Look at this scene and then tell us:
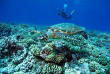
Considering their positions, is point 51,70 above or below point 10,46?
below

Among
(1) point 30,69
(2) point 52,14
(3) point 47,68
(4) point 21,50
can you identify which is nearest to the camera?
(3) point 47,68

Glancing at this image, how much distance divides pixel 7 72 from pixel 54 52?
1935 mm

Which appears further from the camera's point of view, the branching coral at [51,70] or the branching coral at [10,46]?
the branching coral at [10,46]

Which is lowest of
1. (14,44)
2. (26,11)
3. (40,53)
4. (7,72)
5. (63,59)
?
(7,72)

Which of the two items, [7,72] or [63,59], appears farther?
[63,59]

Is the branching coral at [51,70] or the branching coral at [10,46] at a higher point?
the branching coral at [10,46]

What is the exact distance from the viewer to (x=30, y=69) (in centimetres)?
290

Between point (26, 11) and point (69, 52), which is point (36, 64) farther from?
point (26, 11)

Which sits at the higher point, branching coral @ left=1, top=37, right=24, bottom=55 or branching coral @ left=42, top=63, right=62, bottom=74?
branching coral @ left=1, top=37, right=24, bottom=55

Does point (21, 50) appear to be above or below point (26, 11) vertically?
below

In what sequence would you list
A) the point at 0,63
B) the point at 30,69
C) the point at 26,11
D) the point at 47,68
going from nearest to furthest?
the point at 47,68
the point at 30,69
the point at 0,63
the point at 26,11

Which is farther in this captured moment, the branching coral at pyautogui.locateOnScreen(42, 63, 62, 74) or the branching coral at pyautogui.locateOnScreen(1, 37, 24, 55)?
the branching coral at pyautogui.locateOnScreen(1, 37, 24, 55)

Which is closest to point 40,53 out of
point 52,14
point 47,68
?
point 47,68

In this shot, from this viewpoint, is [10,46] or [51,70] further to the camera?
[10,46]
